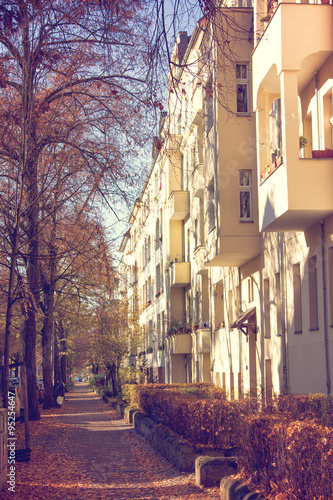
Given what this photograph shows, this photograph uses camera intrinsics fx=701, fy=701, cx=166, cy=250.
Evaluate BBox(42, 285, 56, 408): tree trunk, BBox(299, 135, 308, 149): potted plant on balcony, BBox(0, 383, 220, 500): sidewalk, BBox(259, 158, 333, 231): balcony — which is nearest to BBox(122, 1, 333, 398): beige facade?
BBox(259, 158, 333, 231): balcony

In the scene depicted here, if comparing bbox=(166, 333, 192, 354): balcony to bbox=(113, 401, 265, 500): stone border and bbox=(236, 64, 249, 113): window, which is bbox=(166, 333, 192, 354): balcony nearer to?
bbox=(113, 401, 265, 500): stone border

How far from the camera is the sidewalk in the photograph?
980cm

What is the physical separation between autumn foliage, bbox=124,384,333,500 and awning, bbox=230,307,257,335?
27.1 feet

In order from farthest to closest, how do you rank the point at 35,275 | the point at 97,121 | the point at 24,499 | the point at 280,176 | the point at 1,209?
1. the point at 35,275
2. the point at 97,121
3. the point at 280,176
4. the point at 1,209
5. the point at 24,499

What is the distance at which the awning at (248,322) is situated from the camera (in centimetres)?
2092

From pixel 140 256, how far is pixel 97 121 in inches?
1692

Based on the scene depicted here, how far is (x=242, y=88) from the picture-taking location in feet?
71.6

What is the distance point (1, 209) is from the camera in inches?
554

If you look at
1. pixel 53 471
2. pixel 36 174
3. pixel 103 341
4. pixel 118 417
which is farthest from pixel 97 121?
pixel 103 341

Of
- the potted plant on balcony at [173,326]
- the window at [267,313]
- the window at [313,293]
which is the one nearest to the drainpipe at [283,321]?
the window at [313,293]

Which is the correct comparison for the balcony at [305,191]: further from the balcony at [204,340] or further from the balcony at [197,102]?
the balcony at [204,340]

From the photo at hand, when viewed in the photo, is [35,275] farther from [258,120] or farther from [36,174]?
[258,120]

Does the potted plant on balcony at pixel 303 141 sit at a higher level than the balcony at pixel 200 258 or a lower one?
higher

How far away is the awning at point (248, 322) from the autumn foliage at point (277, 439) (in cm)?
826
